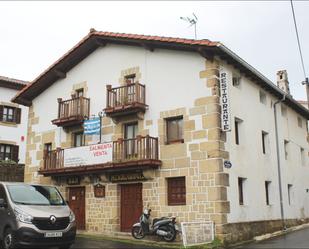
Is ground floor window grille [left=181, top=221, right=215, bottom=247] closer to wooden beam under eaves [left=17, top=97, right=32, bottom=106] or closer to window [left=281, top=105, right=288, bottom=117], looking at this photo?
window [left=281, top=105, right=288, bottom=117]

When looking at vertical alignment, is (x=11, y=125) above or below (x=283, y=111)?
above

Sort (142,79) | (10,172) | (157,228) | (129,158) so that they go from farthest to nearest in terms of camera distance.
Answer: (10,172) < (142,79) < (129,158) < (157,228)

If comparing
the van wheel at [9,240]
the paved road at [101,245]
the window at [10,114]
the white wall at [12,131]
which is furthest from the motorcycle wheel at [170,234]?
the window at [10,114]

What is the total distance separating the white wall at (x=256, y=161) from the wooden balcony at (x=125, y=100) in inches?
146

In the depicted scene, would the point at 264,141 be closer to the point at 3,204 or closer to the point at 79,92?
the point at 79,92

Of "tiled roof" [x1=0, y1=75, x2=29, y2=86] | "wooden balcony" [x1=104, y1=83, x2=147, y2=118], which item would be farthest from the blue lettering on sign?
"tiled roof" [x1=0, y1=75, x2=29, y2=86]

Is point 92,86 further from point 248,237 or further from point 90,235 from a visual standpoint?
point 248,237

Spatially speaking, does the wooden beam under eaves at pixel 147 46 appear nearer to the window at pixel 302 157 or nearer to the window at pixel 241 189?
the window at pixel 241 189

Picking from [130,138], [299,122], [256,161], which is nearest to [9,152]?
[130,138]

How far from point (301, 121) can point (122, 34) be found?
13.5 meters

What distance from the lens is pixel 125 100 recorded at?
715 inches

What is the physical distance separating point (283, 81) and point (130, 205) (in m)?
15.1

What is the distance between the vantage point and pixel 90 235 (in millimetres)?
17984

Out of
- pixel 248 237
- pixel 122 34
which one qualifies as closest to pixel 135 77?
pixel 122 34
